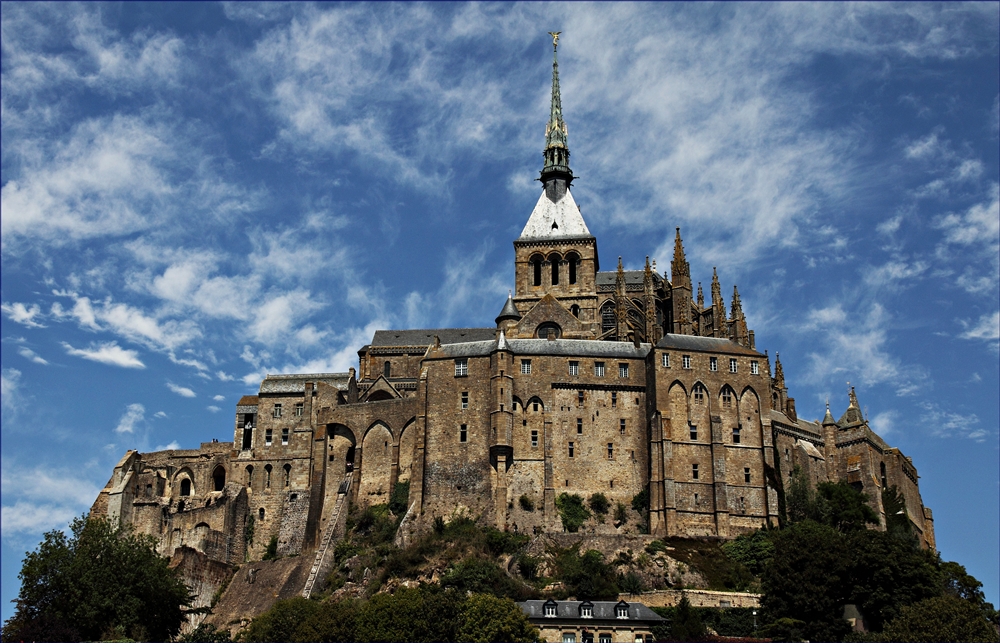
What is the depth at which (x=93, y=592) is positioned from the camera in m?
74.1

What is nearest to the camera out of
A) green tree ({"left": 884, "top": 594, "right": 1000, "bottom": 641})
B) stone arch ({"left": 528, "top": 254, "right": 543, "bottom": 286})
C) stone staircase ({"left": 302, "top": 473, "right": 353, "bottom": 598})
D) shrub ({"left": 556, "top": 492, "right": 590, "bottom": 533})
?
green tree ({"left": 884, "top": 594, "right": 1000, "bottom": 641})

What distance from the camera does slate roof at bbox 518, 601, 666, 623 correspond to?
2783 inches

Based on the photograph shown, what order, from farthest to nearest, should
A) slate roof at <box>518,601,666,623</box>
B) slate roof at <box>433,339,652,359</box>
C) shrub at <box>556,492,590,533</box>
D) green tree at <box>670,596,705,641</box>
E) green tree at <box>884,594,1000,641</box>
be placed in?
slate roof at <box>433,339,652,359</box> → shrub at <box>556,492,590,533</box> → slate roof at <box>518,601,666,623</box> → green tree at <box>670,596,705,641</box> → green tree at <box>884,594,1000,641</box>

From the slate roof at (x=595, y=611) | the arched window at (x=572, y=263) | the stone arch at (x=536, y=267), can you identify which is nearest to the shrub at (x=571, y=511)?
the slate roof at (x=595, y=611)

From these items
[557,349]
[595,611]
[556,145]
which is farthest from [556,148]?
[595,611]

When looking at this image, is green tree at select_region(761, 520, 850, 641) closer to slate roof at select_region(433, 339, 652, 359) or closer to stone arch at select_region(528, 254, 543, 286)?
slate roof at select_region(433, 339, 652, 359)

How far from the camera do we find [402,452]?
9269 centimetres

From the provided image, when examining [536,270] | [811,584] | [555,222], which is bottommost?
[811,584]

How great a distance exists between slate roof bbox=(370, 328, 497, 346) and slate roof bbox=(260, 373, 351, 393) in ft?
32.1

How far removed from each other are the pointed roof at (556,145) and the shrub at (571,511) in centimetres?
A: 3706

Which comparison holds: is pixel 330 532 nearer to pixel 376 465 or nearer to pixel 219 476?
pixel 376 465

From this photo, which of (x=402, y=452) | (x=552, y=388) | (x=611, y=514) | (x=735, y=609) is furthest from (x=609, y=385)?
(x=735, y=609)

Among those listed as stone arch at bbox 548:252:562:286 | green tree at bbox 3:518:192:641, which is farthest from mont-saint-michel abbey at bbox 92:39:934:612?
green tree at bbox 3:518:192:641

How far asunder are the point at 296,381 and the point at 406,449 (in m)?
12.2
